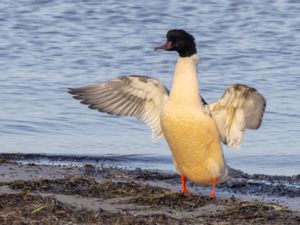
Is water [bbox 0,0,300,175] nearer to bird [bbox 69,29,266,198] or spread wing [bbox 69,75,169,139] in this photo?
spread wing [bbox 69,75,169,139]

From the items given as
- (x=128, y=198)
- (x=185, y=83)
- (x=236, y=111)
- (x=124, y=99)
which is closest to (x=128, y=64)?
(x=124, y=99)

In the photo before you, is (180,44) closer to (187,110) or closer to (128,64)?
(187,110)

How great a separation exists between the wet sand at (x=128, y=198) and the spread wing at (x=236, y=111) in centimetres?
56

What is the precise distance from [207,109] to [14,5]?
48.4ft

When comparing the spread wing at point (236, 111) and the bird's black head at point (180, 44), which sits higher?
the bird's black head at point (180, 44)

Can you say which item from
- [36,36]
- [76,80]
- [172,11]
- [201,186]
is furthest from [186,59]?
[172,11]

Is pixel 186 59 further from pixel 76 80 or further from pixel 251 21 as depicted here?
pixel 251 21

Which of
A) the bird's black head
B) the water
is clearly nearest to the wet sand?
the bird's black head

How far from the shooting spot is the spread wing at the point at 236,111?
391 inches

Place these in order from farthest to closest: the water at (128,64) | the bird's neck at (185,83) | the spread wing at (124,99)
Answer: the water at (128,64)
the spread wing at (124,99)
the bird's neck at (185,83)

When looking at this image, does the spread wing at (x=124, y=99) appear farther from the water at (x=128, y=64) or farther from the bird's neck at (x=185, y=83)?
the water at (x=128, y=64)

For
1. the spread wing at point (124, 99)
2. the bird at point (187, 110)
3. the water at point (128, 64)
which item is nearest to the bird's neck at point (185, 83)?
the bird at point (187, 110)

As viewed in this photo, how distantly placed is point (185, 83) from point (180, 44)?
442 millimetres

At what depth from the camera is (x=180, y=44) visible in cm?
994
